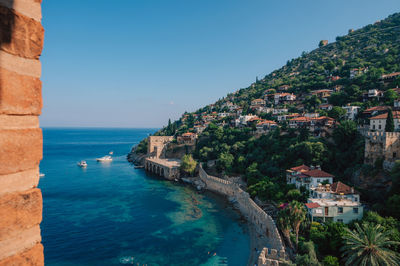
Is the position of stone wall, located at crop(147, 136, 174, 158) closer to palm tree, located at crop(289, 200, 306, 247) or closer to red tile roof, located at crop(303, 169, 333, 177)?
red tile roof, located at crop(303, 169, 333, 177)

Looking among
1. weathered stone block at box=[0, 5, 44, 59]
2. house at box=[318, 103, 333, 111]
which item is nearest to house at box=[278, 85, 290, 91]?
house at box=[318, 103, 333, 111]

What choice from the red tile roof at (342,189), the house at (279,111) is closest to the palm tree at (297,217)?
the red tile roof at (342,189)

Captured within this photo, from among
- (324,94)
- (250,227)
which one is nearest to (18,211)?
(250,227)

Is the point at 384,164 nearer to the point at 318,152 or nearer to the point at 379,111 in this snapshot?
the point at 318,152

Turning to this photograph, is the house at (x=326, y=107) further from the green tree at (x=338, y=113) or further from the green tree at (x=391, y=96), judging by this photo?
the green tree at (x=391, y=96)

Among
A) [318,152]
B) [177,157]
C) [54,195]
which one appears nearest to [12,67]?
[318,152]

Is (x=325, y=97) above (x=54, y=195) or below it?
above
